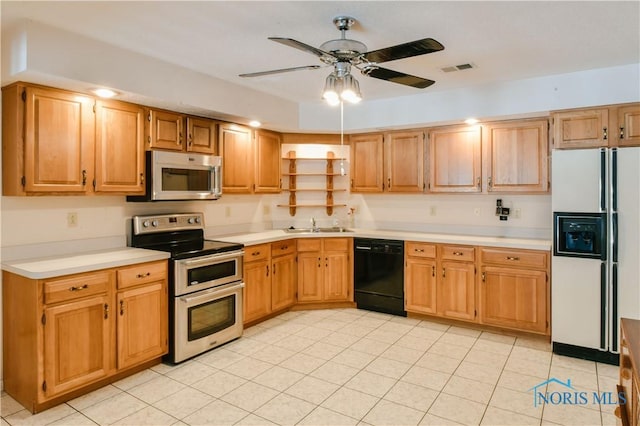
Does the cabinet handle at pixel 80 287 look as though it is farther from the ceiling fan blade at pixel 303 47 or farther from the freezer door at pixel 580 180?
the freezer door at pixel 580 180

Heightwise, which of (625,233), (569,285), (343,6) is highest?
(343,6)

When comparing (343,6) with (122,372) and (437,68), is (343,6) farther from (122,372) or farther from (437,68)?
(122,372)

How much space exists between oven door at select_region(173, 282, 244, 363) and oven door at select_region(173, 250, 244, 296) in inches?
2.3

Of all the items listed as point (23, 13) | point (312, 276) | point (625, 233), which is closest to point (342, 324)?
point (312, 276)

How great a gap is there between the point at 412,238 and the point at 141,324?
2.79m

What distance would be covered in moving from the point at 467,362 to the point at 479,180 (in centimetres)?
190

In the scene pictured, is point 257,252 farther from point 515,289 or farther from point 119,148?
point 515,289

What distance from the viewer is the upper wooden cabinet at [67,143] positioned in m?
2.69

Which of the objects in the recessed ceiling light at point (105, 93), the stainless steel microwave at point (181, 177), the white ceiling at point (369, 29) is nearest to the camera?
the white ceiling at point (369, 29)

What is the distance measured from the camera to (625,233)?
322 cm

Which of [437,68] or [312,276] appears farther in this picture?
[312,276]

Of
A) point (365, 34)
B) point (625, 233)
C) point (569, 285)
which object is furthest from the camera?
point (569, 285)

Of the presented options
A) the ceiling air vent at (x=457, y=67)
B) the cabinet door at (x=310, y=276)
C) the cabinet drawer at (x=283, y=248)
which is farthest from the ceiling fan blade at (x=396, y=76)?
the cabinet door at (x=310, y=276)

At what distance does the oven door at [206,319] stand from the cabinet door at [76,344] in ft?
1.79
